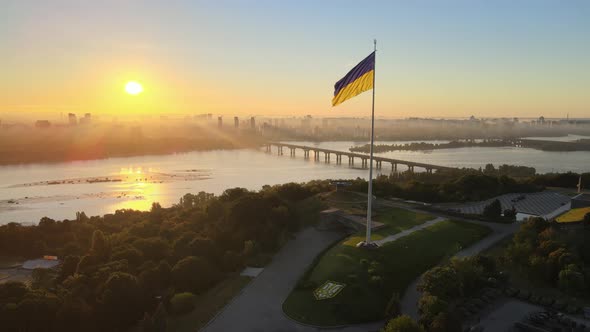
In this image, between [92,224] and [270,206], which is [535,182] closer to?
[270,206]

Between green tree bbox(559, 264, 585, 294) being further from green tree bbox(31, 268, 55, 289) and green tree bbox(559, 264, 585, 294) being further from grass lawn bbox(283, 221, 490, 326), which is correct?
green tree bbox(31, 268, 55, 289)

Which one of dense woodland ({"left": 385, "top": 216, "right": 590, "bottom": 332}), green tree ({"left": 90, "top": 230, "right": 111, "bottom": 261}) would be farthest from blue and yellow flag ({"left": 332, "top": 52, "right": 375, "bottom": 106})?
green tree ({"left": 90, "top": 230, "right": 111, "bottom": 261})


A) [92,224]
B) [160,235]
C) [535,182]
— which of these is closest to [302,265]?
[160,235]

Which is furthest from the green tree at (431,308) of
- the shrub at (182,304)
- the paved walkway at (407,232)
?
the shrub at (182,304)

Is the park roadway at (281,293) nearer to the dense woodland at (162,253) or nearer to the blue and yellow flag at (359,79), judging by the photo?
the dense woodland at (162,253)

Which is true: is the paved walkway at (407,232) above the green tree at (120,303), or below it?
above

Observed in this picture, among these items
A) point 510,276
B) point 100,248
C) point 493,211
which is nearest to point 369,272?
point 510,276
